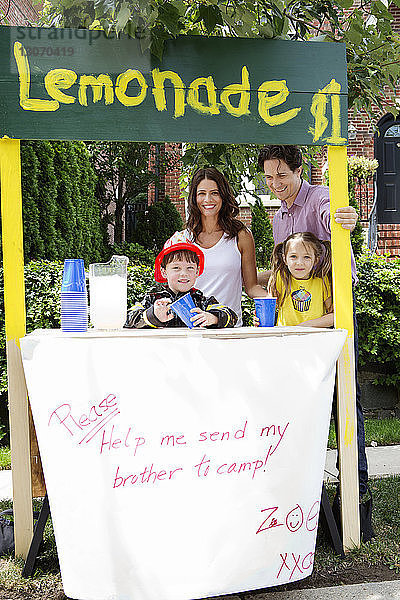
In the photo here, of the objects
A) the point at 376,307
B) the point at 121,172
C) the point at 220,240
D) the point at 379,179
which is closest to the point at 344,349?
the point at 220,240

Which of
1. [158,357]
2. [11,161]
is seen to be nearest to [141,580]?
[158,357]

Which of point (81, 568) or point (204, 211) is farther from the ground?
point (204, 211)

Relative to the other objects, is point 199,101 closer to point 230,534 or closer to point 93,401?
point 93,401

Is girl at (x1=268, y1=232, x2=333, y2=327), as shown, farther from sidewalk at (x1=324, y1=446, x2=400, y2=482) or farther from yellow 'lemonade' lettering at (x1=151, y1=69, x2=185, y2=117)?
sidewalk at (x1=324, y1=446, x2=400, y2=482)

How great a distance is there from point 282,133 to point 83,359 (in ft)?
4.40

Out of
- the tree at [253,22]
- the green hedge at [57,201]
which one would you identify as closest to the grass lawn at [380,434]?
the green hedge at [57,201]

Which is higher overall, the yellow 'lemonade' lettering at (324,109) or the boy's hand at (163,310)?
the yellow 'lemonade' lettering at (324,109)

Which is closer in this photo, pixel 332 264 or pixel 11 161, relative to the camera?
pixel 11 161

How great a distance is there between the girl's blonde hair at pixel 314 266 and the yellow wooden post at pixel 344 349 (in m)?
0.13

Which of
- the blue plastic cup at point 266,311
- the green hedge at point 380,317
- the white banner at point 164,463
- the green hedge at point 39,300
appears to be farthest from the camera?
the green hedge at point 380,317

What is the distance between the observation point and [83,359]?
244 centimetres

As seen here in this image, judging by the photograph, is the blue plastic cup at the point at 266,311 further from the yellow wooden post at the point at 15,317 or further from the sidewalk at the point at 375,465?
the sidewalk at the point at 375,465

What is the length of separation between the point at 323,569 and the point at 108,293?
1.56 metres

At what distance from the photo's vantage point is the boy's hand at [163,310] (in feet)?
9.14
